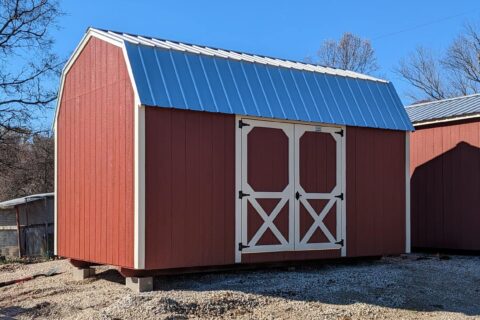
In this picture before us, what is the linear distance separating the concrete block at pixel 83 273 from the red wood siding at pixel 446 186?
820 centimetres

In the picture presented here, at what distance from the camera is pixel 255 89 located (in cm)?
1018

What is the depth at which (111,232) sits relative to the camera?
9.48 meters

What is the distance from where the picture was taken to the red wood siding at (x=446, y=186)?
1390 centimetres

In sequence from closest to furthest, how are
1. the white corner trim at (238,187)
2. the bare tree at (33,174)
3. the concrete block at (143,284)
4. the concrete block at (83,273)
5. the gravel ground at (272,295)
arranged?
the gravel ground at (272,295) → the concrete block at (143,284) → the white corner trim at (238,187) → the concrete block at (83,273) → the bare tree at (33,174)

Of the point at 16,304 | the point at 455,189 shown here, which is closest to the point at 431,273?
the point at 455,189

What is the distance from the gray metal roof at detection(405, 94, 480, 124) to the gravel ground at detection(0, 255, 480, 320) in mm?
4152

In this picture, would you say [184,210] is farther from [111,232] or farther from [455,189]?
[455,189]

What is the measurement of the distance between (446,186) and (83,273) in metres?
8.52

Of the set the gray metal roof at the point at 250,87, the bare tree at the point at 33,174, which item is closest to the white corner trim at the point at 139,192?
the gray metal roof at the point at 250,87

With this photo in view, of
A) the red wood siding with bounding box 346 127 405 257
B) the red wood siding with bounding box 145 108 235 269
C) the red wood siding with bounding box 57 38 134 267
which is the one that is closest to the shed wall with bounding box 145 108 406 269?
the red wood siding with bounding box 145 108 235 269

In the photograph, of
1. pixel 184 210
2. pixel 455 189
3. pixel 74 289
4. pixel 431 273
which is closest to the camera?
pixel 184 210

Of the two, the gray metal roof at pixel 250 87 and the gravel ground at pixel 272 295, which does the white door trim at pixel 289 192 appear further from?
the gravel ground at pixel 272 295

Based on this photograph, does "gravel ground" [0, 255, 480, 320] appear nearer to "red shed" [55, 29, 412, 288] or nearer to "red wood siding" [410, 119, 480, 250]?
"red shed" [55, 29, 412, 288]

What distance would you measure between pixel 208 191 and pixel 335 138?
279 cm
